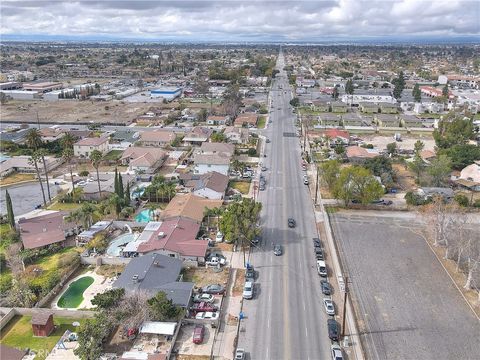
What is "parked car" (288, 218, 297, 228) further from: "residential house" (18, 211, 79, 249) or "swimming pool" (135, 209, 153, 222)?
"residential house" (18, 211, 79, 249)

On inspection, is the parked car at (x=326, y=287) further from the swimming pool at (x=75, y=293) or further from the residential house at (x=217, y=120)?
the residential house at (x=217, y=120)

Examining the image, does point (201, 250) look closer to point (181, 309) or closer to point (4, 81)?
point (181, 309)

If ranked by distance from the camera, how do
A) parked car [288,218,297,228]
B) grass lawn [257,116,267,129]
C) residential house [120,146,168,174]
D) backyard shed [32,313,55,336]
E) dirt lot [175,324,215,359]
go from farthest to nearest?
grass lawn [257,116,267,129], residential house [120,146,168,174], parked car [288,218,297,228], backyard shed [32,313,55,336], dirt lot [175,324,215,359]

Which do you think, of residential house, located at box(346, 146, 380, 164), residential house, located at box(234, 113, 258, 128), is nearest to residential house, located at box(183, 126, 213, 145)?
residential house, located at box(234, 113, 258, 128)

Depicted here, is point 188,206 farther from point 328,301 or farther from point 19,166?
point 19,166

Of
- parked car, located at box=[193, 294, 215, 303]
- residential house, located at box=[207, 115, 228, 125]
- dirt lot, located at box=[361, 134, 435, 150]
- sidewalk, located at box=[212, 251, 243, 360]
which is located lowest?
sidewalk, located at box=[212, 251, 243, 360]

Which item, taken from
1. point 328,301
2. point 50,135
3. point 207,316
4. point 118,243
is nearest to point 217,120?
point 50,135
